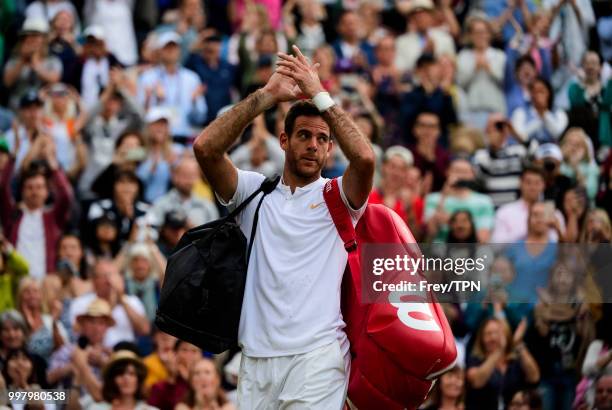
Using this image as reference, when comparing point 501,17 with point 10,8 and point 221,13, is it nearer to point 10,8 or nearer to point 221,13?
point 221,13

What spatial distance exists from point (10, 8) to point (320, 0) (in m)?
3.76

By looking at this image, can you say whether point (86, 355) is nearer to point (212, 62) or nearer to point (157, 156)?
point (157, 156)

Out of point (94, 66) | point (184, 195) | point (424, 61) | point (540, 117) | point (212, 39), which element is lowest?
point (184, 195)

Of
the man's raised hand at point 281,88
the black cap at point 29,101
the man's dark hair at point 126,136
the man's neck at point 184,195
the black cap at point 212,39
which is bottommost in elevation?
the man's neck at point 184,195

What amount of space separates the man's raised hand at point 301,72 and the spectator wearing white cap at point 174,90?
8.23 m

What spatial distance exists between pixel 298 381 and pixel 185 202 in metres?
6.77

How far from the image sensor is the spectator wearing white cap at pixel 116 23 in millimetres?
17516

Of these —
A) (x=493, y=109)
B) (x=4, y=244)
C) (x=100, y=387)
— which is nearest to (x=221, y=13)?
(x=493, y=109)

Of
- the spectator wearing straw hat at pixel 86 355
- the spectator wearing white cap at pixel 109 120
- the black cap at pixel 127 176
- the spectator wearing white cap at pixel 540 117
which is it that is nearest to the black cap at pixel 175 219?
the black cap at pixel 127 176

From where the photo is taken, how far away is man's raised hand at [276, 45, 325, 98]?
7.76m

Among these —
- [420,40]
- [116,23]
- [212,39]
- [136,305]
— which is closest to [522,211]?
[136,305]

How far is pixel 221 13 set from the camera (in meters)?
18.7

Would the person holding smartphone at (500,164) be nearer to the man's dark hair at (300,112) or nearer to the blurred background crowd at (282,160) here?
the blurred background crowd at (282,160)

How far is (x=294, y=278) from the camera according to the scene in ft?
25.4
